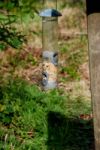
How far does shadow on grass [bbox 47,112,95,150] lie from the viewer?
486 centimetres

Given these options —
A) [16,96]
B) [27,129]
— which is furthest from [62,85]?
[27,129]

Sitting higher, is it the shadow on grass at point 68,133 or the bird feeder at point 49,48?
the bird feeder at point 49,48

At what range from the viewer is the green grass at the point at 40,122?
488 cm

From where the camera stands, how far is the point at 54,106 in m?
5.72

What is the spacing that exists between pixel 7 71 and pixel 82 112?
1.82 meters

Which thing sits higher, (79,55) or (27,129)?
(79,55)

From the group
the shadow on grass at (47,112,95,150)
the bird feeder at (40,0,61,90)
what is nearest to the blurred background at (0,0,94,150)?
the shadow on grass at (47,112,95,150)

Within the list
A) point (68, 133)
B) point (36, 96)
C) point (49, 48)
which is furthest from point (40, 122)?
point (49, 48)

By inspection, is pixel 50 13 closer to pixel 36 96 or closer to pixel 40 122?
pixel 36 96

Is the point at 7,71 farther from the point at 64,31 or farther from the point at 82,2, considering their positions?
the point at 82,2

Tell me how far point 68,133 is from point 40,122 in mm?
315

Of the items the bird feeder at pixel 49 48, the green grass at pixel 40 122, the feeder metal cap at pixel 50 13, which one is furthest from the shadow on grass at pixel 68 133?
the feeder metal cap at pixel 50 13

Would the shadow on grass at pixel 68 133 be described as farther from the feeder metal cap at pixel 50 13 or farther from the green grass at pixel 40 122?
the feeder metal cap at pixel 50 13

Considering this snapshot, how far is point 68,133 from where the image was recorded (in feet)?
16.6
